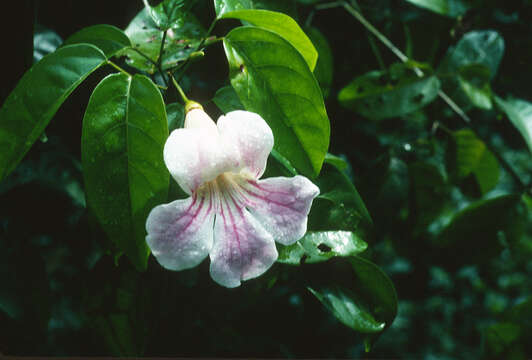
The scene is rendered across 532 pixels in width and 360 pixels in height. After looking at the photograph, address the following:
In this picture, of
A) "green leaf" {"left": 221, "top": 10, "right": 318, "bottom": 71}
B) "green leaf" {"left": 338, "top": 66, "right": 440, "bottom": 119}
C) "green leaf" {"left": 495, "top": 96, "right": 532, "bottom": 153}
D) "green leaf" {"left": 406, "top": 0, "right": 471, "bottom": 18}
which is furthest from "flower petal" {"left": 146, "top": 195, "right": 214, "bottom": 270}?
"green leaf" {"left": 495, "top": 96, "right": 532, "bottom": 153}

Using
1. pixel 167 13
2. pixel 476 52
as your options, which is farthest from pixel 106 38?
pixel 476 52

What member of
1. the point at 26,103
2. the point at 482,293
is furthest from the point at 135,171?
the point at 482,293

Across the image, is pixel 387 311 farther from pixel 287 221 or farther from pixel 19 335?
pixel 19 335

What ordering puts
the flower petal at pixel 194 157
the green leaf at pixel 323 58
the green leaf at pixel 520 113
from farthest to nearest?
the green leaf at pixel 520 113 → the green leaf at pixel 323 58 → the flower petal at pixel 194 157

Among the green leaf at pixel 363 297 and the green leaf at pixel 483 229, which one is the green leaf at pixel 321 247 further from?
the green leaf at pixel 483 229

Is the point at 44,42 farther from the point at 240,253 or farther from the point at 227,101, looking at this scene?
the point at 240,253

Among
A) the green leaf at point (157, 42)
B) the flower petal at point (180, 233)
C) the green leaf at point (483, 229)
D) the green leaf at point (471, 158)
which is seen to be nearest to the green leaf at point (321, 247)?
the flower petal at point (180, 233)
